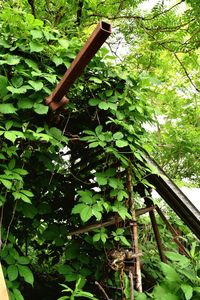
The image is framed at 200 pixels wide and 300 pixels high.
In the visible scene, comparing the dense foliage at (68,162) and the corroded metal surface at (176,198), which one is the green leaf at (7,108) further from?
the corroded metal surface at (176,198)

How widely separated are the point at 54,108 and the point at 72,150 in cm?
72

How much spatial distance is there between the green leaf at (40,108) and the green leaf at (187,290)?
1514mm

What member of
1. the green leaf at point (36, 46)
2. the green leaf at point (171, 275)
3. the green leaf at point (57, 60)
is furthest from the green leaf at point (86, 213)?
the green leaf at point (36, 46)

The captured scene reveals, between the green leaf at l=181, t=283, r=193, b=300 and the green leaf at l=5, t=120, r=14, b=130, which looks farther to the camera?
the green leaf at l=5, t=120, r=14, b=130

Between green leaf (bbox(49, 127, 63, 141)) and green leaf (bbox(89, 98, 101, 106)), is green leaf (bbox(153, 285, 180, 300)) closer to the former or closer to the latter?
green leaf (bbox(49, 127, 63, 141))

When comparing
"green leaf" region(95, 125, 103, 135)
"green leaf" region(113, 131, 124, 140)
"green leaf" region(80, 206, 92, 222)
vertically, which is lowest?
"green leaf" region(80, 206, 92, 222)

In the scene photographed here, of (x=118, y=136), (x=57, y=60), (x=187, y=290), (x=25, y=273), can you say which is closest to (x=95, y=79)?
(x=57, y=60)

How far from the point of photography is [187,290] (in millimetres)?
2092

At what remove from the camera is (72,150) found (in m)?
2.96

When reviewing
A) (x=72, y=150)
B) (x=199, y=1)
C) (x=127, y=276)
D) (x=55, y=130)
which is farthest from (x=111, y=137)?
(x=199, y=1)

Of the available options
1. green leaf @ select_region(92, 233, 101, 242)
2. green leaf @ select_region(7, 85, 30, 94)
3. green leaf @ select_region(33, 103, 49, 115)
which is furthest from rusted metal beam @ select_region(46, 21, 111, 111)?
green leaf @ select_region(92, 233, 101, 242)

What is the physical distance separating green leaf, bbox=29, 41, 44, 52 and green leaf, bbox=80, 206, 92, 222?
1179mm

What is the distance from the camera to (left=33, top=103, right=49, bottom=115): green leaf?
2.25 m

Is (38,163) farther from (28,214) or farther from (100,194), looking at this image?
(100,194)
